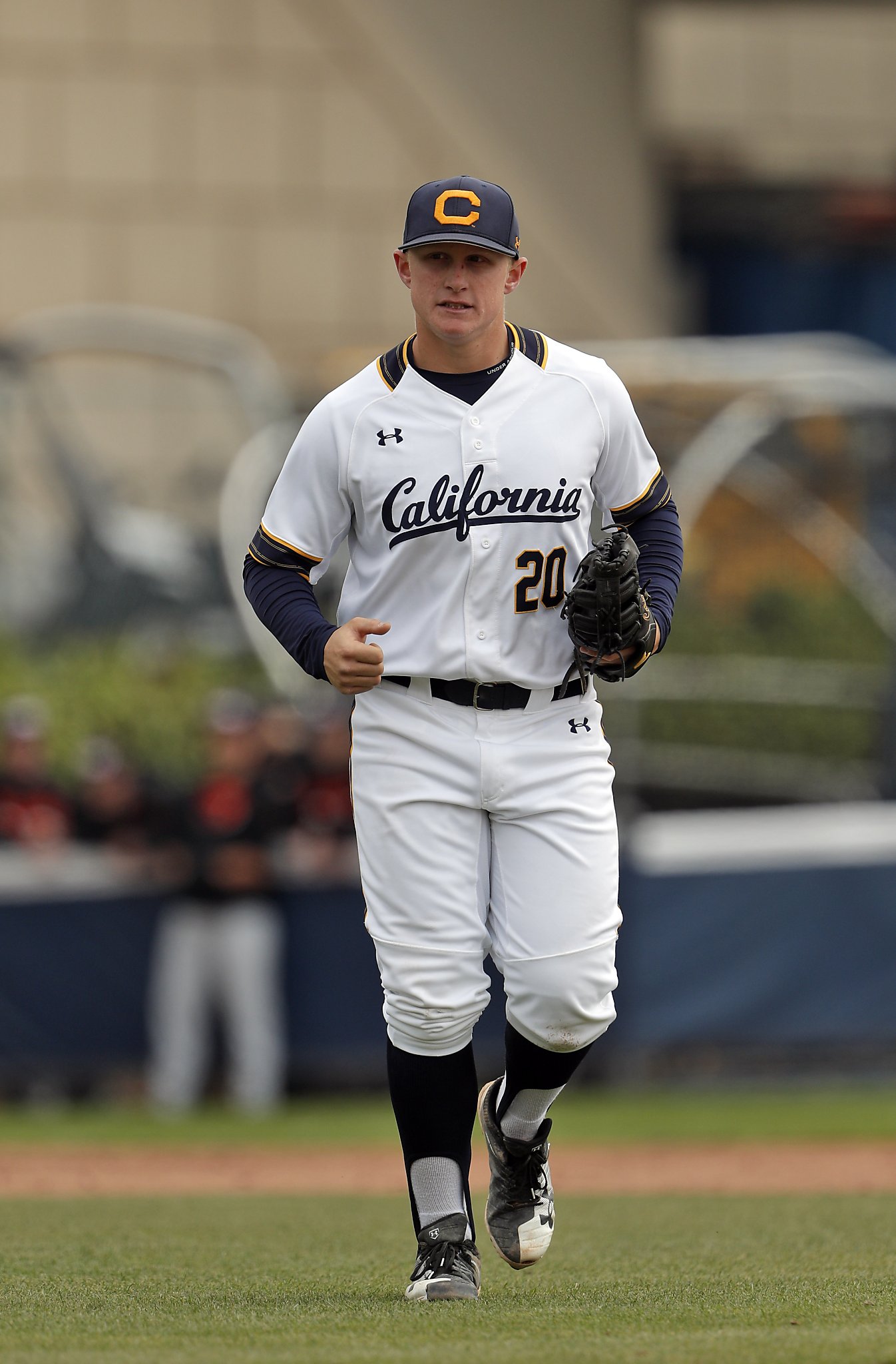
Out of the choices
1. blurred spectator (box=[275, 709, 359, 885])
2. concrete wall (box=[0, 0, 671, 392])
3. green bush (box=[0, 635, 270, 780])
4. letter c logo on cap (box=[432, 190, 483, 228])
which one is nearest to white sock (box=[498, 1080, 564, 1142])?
letter c logo on cap (box=[432, 190, 483, 228])

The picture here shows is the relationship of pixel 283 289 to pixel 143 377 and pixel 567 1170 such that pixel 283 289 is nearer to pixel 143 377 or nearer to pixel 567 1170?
pixel 143 377

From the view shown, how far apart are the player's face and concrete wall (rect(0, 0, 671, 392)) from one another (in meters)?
15.0

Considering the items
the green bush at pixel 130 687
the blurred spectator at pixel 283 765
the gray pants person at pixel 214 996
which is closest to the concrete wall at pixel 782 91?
the green bush at pixel 130 687

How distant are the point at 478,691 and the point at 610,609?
13.3 inches

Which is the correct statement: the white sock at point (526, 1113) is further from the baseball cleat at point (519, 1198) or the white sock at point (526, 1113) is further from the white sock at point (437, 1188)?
the white sock at point (437, 1188)

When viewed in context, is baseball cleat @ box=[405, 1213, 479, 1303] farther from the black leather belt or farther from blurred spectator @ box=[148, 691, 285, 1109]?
blurred spectator @ box=[148, 691, 285, 1109]

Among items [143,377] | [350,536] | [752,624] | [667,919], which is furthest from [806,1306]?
[143,377]

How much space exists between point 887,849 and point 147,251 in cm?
1067

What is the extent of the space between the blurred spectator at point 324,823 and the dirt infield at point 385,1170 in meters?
1.68

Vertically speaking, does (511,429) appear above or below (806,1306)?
above

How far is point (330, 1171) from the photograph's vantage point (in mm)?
8586

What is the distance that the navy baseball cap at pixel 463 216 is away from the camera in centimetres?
386

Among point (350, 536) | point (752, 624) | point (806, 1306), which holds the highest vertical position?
point (350, 536)

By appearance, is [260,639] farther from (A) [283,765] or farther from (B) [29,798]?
(B) [29,798]
